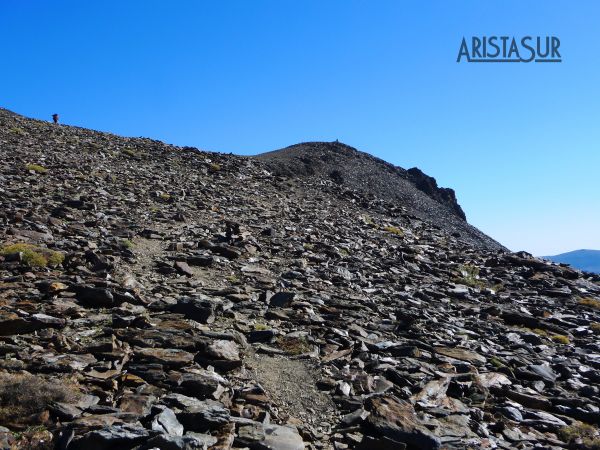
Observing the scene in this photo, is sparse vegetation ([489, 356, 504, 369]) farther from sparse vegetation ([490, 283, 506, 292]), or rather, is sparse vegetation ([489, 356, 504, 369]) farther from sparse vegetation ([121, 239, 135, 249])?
sparse vegetation ([121, 239, 135, 249])

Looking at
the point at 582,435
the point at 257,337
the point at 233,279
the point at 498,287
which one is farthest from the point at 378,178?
the point at 582,435

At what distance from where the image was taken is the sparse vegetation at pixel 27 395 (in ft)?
20.5

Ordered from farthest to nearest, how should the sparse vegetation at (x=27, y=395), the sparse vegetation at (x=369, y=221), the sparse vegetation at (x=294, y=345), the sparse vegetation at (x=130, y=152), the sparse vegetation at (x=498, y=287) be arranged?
1. the sparse vegetation at (x=130, y=152)
2. the sparse vegetation at (x=369, y=221)
3. the sparse vegetation at (x=498, y=287)
4. the sparse vegetation at (x=294, y=345)
5. the sparse vegetation at (x=27, y=395)

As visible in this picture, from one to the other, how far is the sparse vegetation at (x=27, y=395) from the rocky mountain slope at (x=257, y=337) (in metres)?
0.03

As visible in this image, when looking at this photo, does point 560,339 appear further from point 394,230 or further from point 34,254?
point 394,230

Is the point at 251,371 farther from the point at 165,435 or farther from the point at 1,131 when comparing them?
the point at 1,131

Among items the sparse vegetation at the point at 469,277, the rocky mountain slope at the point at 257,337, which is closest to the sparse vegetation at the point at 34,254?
the rocky mountain slope at the point at 257,337

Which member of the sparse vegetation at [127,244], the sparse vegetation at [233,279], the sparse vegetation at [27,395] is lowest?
the sparse vegetation at [27,395]

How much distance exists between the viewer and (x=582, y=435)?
28.6 feet

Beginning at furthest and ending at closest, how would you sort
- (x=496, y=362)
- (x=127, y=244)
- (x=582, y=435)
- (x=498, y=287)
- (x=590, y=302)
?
(x=498, y=287) → (x=590, y=302) → (x=127, y=244) → (x=496, y=362) → (x=582, y=435)

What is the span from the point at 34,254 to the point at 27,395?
7051 millimetres

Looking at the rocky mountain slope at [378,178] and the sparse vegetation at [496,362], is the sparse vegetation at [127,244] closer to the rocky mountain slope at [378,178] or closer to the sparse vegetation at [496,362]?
the sparse vegetation at [496,362]

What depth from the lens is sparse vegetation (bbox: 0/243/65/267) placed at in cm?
1242

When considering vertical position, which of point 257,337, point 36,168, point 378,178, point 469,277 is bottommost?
point 257,337
